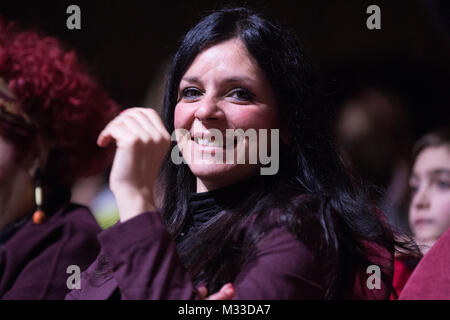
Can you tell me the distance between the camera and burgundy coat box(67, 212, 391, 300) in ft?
3.59

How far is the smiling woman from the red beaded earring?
0.18 metres

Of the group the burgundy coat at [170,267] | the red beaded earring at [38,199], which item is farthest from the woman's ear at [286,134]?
the red beaded earring at [38,199]

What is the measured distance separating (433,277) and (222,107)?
1.73ft

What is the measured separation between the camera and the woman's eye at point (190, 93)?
141 centimetres

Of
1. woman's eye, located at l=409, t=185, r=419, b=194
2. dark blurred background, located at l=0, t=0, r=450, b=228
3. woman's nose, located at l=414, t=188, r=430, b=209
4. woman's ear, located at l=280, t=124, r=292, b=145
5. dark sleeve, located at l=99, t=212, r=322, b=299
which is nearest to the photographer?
dark sleeve, located at l=99, t=212, r=322, b=299

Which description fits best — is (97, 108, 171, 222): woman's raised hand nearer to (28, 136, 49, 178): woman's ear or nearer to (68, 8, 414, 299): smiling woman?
(68, 8, 414, 299): smiling woman

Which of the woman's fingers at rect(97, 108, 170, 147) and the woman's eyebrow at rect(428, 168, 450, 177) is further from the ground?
the woman's fingers at rect(97, 108, 170, 147)

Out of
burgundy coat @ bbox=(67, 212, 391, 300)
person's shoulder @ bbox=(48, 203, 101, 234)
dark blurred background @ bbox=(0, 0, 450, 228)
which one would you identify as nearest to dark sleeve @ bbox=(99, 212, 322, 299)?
burgundy coat @ bbox=(67, 212, 391, 300)

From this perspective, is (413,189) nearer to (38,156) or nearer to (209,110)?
(209,110)

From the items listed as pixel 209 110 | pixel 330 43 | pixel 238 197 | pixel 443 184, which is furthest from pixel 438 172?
pixel 330 43

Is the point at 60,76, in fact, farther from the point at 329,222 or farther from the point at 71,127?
the point at 329,222

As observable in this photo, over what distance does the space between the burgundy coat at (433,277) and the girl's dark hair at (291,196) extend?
0.43ft

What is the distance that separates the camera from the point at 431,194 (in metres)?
2.13

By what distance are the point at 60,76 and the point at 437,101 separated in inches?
106
